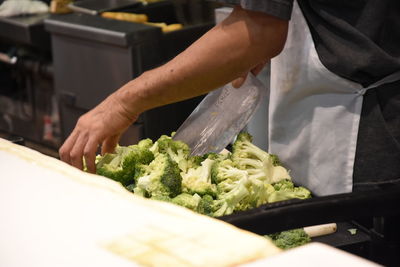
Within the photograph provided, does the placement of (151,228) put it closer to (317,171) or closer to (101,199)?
(101,199)

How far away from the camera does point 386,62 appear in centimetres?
170

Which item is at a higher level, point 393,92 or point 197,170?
point 393,92

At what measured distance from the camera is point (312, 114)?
73.2 inches

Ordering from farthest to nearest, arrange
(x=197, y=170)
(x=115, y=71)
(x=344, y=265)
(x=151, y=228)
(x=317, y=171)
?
(x=115, y=71) < (x=317, y=171) < (x=197, y=170) < (x=151, y=228) < (x=344, y=265)

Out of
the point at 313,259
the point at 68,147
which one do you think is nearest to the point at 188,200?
the point at 68,147

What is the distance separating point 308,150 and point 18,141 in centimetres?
75

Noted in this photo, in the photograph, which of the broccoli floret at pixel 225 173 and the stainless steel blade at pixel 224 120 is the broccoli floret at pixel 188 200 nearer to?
the broccoli floret at pixel 225 173

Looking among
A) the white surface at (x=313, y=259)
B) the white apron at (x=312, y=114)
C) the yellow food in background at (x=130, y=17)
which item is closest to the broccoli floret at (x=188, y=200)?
the white apron at (x=312, y=114)

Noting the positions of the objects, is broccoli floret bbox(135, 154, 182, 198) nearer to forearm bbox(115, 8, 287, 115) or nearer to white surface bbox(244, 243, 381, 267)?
forearm bbox(115, 8, 287, 115)

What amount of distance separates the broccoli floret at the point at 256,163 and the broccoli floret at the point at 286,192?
4 centimetres

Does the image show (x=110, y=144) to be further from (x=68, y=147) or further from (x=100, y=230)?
(x=100, y=230)

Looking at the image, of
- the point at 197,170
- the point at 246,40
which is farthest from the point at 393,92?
the point at 197,170

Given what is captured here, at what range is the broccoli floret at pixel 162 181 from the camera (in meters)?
1.62

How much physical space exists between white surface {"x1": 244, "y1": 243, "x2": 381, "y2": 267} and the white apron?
98 centimetres
